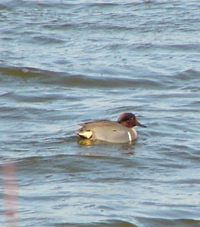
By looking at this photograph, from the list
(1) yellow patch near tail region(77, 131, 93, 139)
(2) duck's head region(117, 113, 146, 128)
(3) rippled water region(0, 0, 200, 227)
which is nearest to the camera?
(3) rippled water region(0, 0, 200, 227)

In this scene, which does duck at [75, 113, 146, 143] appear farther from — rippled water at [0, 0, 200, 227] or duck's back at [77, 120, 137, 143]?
rippled water at [0, 0, 200, 227]

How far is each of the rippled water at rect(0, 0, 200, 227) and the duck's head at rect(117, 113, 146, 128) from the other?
242 mm

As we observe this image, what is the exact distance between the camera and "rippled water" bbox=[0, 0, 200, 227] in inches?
295

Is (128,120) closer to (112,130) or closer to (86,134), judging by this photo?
(112,130)

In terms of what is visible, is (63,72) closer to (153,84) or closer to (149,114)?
(153,84)

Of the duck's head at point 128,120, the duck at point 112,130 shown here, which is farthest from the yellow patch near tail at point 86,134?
the duck's head at point 128,120

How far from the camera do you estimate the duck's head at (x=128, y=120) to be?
10.9 m

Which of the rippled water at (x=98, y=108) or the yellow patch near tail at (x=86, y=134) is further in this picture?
the yellow patch near tail at (x=86, y=134)

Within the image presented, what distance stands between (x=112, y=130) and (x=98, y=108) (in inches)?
64.1

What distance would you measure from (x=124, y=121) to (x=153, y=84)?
10.1 feet

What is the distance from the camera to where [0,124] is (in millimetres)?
11148

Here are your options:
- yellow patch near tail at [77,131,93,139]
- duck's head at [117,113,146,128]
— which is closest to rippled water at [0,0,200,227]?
yellow patch near tail at [77,131,93,139]

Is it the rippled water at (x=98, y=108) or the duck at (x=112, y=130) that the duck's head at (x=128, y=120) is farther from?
the rippled water at (x=98, y=108)

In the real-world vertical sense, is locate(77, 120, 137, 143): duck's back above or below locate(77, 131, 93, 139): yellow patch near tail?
above
